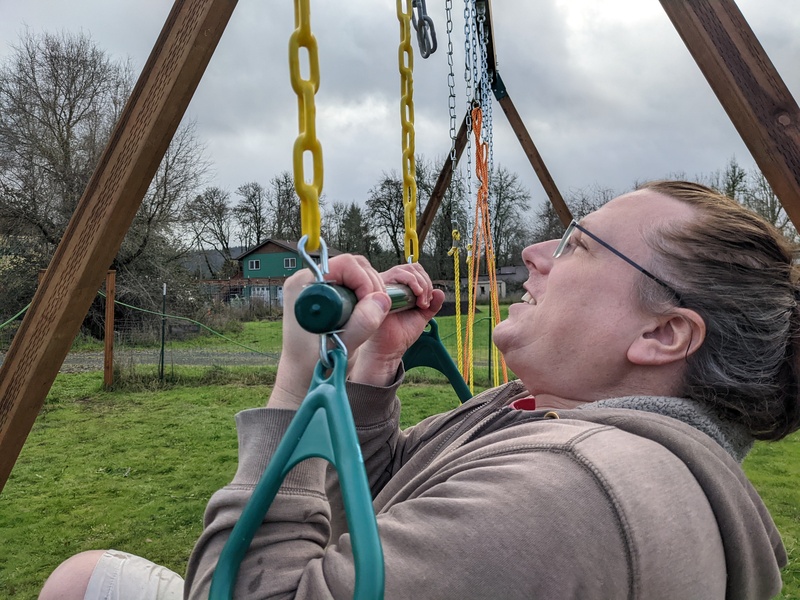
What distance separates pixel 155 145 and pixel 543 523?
1.28m

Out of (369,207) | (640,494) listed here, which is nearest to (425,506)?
(640,494)

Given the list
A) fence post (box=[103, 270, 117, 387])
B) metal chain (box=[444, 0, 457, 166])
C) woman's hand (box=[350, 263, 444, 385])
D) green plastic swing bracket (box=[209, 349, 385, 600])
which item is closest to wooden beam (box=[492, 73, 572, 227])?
metal chain (box=[444, 0, 457, 166])

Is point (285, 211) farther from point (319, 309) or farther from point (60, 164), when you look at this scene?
point (319, 309)

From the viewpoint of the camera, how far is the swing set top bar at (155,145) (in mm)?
1453

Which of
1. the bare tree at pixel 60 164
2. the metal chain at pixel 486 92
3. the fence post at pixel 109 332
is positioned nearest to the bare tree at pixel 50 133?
the bare tree at pixel 60 164

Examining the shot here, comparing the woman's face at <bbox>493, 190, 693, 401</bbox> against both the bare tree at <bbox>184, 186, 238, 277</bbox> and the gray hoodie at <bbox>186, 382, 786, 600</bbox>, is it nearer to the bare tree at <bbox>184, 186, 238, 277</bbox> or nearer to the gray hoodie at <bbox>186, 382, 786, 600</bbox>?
the gray hoodie at <bbox>186, 382, 786, 600</bbox>

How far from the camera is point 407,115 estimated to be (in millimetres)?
1503

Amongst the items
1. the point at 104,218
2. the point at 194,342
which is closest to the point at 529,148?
the point at 104,218

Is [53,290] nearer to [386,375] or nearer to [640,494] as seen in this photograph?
[386,375]

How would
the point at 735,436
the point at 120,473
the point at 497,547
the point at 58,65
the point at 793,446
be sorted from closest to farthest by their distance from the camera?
the point at 497,547 < the point at 735,436 < the point at 120,473 < the point at 793,446 < the point at 58,65

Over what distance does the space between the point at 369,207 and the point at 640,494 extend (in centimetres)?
2329

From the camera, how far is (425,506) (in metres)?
0.78

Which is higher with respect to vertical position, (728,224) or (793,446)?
(728,224)

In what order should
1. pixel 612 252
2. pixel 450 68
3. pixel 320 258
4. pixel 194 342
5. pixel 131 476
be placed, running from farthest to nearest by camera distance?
pixel 194 342, pixel 131 476, pixel 450 68, pixel 612 252, pixel 320 258
